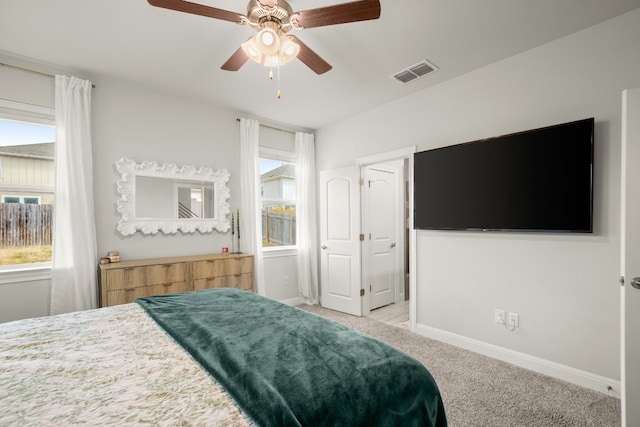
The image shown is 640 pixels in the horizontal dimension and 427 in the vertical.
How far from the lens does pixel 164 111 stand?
340 cm

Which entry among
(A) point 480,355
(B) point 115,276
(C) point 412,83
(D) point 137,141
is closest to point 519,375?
(A) point 480,355

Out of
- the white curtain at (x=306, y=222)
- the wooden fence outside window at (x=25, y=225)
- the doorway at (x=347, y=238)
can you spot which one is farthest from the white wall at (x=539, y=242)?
the wooden fence outside window at (x=25, y=225)

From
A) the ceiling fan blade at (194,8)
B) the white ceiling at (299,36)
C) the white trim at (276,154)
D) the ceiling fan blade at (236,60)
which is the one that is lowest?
the white trim at (276,154)

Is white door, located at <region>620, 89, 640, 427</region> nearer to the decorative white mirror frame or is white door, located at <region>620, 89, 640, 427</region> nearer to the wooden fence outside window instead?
the decorative white mirror frame

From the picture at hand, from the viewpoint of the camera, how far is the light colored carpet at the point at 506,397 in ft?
6.15

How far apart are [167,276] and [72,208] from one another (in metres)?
1.05

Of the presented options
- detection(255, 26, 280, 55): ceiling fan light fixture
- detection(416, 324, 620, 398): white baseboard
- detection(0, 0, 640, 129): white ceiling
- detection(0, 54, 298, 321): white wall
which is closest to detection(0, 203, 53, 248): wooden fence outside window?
detection(0, 54, 298, 321): white wall

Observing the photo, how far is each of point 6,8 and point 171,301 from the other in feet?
7.63

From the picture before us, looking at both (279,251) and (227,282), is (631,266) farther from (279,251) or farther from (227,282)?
(279,251)

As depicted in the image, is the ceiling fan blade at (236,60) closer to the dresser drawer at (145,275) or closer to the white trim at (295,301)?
the dresser drawer at (145,275)

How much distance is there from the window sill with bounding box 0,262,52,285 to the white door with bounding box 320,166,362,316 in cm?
313

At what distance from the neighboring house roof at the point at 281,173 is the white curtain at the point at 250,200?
393mm

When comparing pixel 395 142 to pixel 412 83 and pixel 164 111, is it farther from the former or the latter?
pixel 164 111

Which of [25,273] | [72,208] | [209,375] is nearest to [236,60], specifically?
[209,375]
